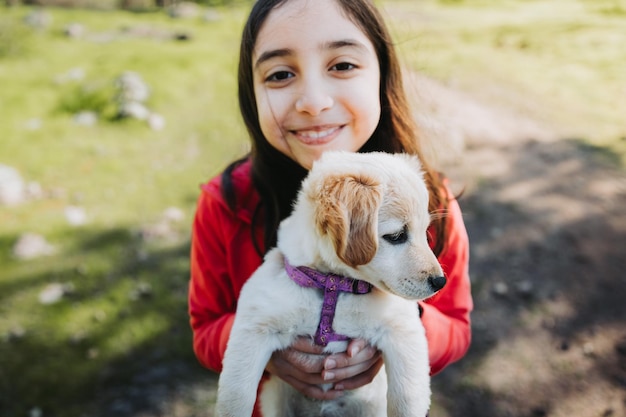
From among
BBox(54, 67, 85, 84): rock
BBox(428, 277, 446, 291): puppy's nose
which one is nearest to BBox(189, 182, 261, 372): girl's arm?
BBox(428, 277, 446, 291): puppy's nose

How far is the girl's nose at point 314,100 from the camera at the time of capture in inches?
66.6

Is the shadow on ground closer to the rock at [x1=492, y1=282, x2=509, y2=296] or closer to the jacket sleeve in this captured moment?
the rock at [x1=492, y1=282, x2=509, y2=296]

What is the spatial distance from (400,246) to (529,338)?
9.55ft

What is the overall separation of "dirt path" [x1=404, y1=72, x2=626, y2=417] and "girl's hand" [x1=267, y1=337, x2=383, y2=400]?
144 cm

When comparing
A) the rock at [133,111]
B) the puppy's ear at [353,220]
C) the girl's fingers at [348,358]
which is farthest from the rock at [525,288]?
the rock at [133,111]

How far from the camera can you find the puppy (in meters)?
1.51

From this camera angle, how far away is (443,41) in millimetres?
9734

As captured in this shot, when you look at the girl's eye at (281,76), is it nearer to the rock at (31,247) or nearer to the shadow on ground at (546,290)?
the shadow on ground at (546,290)

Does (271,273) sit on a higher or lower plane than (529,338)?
higher

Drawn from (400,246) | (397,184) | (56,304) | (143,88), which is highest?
(397,184)

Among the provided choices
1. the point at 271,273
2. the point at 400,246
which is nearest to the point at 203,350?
the point at 271,273

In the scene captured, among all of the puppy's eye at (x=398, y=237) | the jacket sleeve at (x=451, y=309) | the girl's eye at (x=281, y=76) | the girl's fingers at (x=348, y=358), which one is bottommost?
the jacket sleeve at (x=451, y=309)

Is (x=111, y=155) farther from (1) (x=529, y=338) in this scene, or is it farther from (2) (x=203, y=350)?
(1) (x=529, y=338)

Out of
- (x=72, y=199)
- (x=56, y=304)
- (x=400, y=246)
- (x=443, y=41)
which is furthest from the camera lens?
(x=443, y=41)
